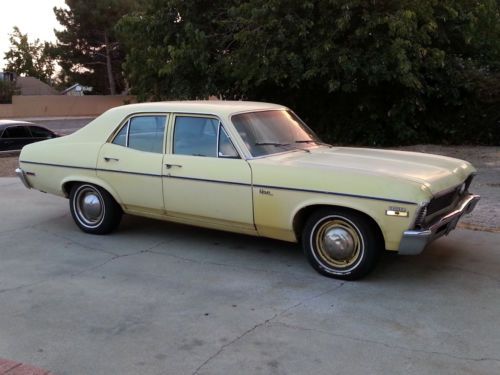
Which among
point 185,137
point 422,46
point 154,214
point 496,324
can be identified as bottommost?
point 496,324

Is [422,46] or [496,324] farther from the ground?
[422,46]

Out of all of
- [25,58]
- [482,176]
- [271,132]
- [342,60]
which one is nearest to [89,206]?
[271,132]

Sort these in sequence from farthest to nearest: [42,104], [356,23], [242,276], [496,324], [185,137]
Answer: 1. [42,104]
2. [356,23]
3. [185,137]
4. [242,276]
5. [496,324]

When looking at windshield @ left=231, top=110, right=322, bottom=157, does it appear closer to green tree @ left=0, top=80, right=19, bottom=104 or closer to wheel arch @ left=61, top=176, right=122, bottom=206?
wheel arch @ left=61, top=176, right=122, bottom=206

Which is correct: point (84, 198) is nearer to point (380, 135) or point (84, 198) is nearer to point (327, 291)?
point (327, 291)

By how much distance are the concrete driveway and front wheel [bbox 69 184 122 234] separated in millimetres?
182

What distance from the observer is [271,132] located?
A: 18.9ft

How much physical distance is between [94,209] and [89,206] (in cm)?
8

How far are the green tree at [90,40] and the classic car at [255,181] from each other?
40073mm

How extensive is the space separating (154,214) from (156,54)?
1034 cm

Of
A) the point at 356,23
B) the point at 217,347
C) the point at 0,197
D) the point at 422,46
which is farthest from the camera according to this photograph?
the point at 422,46

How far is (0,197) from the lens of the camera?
30.0ft

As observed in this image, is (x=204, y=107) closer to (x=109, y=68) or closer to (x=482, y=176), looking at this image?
(x=482, y=176)

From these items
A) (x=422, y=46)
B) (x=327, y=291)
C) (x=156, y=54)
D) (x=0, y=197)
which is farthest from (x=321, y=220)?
(x=156, y=54)
